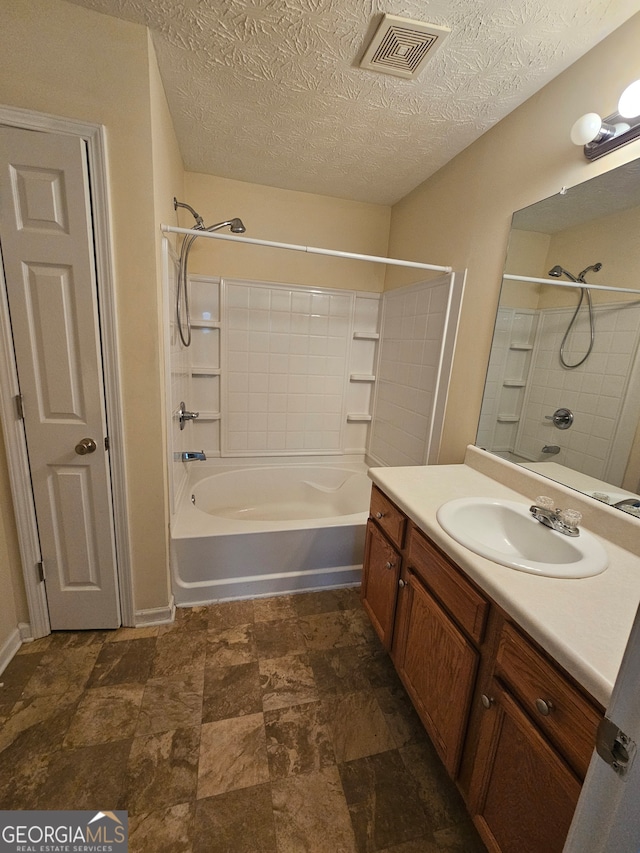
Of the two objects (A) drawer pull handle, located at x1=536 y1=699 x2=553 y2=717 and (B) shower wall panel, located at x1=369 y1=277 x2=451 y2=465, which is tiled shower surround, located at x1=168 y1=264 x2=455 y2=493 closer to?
(B) shower wall panel, located at x1=369 y1=277 x2=451 y2=465

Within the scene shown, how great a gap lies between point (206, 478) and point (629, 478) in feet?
7.37

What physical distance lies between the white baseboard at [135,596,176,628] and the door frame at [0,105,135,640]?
0.03 m

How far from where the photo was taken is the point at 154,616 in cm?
167

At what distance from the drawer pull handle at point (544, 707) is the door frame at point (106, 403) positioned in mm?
1557

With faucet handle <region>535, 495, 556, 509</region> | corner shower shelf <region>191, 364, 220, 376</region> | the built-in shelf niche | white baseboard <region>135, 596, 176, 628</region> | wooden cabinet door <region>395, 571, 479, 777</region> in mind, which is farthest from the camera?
the built-in shelf niche

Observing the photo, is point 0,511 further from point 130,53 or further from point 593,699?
point 593,699

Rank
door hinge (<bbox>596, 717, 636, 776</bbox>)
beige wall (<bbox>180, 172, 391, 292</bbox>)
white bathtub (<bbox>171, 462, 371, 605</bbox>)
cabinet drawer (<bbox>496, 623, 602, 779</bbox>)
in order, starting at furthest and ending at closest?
1. beige wall (<bbox>180, 172, 391, 292</bbox>)
2. white bathtub (<bbox>171, 462, 371, 605</bbox>)
3. cabinet drawer (<bbox>496, 623, 602, 779</bbox>)
4. door hinge (<bbox>596, 717, 636, 776</bbox>)

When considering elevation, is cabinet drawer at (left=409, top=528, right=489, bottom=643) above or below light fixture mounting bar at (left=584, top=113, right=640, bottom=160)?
below

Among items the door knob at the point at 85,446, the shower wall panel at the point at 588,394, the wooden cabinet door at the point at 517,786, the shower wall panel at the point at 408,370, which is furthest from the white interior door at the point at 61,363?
the shower wall panel at the point at 588,394

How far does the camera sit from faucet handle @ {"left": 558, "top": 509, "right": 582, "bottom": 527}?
42.1 inches

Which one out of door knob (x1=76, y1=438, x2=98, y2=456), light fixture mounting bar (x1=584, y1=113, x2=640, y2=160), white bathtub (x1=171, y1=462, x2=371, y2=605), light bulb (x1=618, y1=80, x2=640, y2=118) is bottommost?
white bathtub (x1=171, y1=462, x2=371, y2=605)

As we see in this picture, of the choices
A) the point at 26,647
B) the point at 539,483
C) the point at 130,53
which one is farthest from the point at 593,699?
the point at 130,53

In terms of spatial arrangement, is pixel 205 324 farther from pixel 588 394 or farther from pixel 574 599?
pixel 574 599

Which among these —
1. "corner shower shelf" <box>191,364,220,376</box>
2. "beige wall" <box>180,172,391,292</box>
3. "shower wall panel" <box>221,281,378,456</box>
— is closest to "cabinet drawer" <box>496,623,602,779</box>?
"shower wall panel" <box>221,281,378,456</box>
